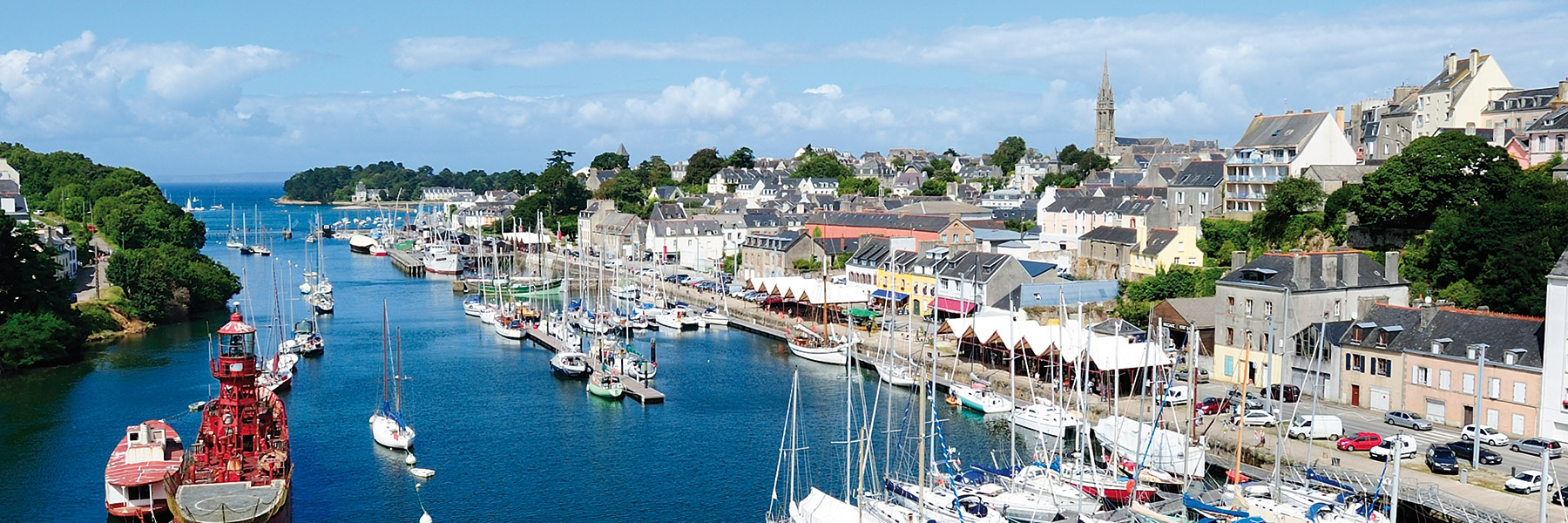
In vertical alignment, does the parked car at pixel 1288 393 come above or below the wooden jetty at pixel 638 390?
above

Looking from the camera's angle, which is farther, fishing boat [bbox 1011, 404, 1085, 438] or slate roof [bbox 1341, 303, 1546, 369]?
fishing boat [bbox 1011, 404, 1085, 438]

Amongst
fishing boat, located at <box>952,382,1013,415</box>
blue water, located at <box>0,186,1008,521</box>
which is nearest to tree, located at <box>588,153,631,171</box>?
blue water, located at <box>0,186,1008,521</box>

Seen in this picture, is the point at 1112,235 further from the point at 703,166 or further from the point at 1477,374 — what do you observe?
the point at 703,166

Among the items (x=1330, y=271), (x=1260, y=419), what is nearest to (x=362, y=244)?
(x=1330, y=271)

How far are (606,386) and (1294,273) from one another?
17550mm

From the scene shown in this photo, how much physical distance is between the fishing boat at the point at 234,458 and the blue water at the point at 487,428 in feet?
7.09

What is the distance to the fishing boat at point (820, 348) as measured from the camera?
39719 millimetres

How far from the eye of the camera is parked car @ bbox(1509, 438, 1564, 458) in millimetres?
23500

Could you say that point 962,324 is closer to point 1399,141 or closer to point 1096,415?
point 1096,415

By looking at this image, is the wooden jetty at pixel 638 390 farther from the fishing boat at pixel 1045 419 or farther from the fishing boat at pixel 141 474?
the fishing boat at pixel 141 474

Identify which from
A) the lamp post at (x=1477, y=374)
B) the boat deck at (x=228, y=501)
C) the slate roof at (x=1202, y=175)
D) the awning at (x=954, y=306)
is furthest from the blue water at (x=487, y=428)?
the slate roof at (x=1202, y=175)

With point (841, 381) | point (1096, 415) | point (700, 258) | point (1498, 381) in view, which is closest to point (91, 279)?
point (700, 258)

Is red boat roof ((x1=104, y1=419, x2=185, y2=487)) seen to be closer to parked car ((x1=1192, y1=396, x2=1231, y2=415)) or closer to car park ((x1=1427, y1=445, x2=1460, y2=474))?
parked car ((x1=1192, y1=396, x2=1231, y2=415))

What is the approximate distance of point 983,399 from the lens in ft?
103
